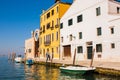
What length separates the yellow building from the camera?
45.9m

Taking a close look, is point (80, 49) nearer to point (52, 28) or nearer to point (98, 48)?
point (98, 48)

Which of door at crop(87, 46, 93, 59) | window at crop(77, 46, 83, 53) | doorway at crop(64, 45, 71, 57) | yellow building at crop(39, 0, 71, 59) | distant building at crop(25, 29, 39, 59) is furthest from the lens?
distant building at crop(25, 29, 39, 59)

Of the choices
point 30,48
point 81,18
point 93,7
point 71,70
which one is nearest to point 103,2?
point 93,7

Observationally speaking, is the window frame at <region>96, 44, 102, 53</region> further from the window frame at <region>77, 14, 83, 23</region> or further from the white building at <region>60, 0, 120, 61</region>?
the window frame at <region>77, 14, 83, 23</region>

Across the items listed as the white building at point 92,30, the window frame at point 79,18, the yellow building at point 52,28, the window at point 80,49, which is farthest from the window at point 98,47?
the yellow building at point 52,28

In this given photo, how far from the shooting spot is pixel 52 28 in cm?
4909

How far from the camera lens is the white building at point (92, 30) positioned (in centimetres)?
2958

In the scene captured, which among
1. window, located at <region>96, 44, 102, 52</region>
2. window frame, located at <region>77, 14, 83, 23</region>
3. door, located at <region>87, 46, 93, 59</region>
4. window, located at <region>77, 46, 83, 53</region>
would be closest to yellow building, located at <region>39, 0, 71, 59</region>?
window frame, located at <region>77, 14, 83, 23</region>

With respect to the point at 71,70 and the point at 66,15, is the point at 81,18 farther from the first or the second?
the point at 71,70

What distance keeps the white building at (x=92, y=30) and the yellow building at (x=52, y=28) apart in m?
2.40

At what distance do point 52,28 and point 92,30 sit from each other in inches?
651

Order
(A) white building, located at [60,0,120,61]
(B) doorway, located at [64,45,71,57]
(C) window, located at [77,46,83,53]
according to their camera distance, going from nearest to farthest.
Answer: (A) white building, located at [60,0,120,61] → (C) window, located at [77,46,83,53] → (B) doorway, located at [64,45,71,57]

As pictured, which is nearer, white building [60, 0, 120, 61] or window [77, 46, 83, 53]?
white building [60, 0, 120, 61]

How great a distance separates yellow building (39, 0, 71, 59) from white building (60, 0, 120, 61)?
94.4 inches
